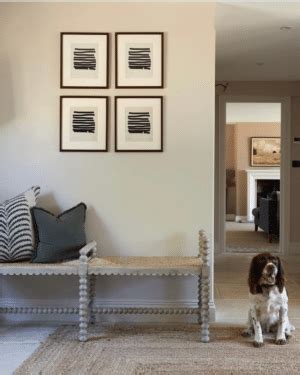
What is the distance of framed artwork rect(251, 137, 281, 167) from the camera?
11014 millimetres

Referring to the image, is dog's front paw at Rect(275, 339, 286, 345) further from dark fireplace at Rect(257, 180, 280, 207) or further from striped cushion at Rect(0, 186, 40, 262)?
dark fireplace at Rect(257, 180, 280, 207)

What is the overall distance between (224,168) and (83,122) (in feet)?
10.7

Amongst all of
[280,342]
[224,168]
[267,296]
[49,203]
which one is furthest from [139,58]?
[224,168]

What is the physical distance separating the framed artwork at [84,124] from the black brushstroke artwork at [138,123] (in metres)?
0.18

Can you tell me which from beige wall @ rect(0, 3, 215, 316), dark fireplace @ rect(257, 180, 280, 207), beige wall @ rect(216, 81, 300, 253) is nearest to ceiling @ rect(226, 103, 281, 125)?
dark fireplace @ rect(257, 180, 280, 207)

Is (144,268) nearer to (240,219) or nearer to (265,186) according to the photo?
(240,219)

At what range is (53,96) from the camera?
3.39m

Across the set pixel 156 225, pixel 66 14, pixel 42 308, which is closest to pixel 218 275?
pixel 156 225

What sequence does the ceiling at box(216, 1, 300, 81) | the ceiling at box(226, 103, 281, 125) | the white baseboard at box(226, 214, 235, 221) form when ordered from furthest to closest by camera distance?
the white baseboard at box(226, 214, 235, 221) → the ceiling at box(226, 103, 281, 125) → the ceiling at box(216, 1, 300, 81)

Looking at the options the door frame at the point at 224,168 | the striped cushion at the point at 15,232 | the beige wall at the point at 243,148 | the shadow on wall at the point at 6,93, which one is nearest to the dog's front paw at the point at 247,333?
the striped cushion at the point at 15,232

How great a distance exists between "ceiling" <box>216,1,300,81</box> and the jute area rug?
2.33m

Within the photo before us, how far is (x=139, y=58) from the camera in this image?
339 centimetres

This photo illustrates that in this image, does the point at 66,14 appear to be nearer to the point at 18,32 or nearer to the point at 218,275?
the point at 18,32

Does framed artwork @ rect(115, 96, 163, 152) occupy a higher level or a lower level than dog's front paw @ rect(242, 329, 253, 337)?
higher
